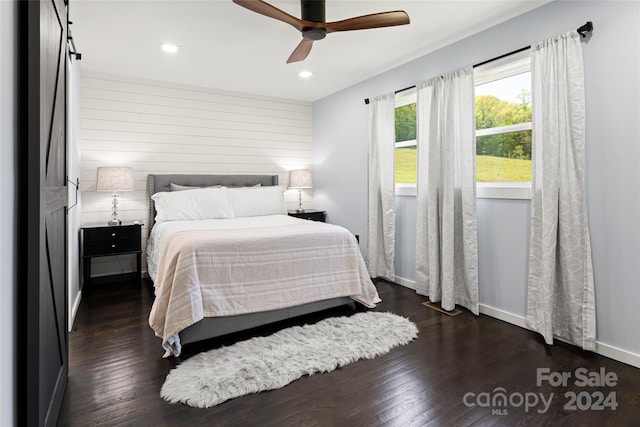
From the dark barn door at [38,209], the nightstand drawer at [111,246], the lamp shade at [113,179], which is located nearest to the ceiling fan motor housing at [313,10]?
the dark barn door at [38,209]

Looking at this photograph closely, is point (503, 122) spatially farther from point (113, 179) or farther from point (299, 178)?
point (113, 179)

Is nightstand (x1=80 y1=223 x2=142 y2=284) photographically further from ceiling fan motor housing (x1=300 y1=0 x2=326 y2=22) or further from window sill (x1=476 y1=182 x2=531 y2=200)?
Result: window sill (x1=476 y1=182 x2=531 y2=200)

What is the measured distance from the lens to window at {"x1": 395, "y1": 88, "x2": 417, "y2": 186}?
4.08m

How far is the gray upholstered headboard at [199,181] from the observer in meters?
4.43

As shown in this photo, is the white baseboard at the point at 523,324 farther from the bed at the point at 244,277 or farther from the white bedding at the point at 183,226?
the white bedding at the point at 183,226

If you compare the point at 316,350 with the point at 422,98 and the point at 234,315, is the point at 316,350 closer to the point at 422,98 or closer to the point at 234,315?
the point at 234,315

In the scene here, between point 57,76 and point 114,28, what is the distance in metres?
1.64

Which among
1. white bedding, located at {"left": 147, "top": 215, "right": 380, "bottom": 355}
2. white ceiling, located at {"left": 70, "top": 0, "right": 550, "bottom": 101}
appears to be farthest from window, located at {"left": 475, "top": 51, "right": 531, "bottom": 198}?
white bedding, located at {"left": 147, "top": 215, "right": 380, "bottom": 355}

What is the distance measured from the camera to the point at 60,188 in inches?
69.4

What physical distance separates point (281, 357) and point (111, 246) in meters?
2.62

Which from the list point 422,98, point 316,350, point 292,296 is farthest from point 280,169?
point 316,350

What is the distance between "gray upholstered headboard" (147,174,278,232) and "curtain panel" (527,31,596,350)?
3.61 metres

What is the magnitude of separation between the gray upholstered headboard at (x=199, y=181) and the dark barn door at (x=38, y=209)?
292 centimetres

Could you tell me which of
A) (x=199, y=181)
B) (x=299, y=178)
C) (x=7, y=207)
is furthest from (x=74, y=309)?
(x=299, y=178)
